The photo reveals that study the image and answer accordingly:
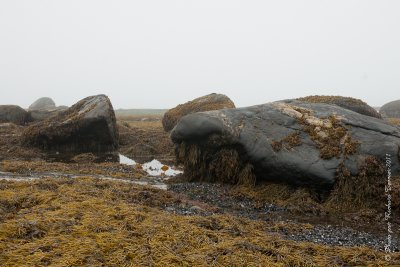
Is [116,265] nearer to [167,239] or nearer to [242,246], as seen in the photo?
[167,239]

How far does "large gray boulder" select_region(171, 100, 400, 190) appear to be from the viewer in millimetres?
11664

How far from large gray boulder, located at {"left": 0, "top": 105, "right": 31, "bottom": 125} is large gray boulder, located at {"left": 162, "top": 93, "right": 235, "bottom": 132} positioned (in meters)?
14.3

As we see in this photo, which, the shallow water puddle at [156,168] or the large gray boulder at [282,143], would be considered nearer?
the large gray boulder at [282,143]

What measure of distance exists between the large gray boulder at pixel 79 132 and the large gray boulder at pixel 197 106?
673 centimetres

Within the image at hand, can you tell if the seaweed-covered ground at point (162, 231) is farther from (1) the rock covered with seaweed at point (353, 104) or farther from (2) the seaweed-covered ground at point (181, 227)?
(1) the rock covered with seaweed at point (353, 104)

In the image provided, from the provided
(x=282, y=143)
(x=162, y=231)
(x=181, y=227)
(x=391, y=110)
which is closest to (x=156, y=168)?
(x=282, y=143)

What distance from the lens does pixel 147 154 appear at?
23.1 metres

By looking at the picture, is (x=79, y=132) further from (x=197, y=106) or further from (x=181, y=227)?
(x=181, y=227)

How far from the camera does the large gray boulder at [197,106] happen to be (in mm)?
28531

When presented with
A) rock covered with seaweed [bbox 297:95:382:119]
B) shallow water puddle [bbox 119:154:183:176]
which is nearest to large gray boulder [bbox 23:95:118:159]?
shallow water puddle [bbox 119:154:183:176]

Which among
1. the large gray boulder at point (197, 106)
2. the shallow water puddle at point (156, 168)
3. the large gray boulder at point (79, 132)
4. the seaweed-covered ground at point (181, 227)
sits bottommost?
the shallow water puddle at point (156, 168)

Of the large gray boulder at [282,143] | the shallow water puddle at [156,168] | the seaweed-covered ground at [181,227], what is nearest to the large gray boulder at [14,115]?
the shallow water puddle at [156,168]

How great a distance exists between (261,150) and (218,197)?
2.31m

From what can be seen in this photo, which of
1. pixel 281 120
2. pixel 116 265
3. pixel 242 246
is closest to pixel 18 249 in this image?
pixel 116 265
